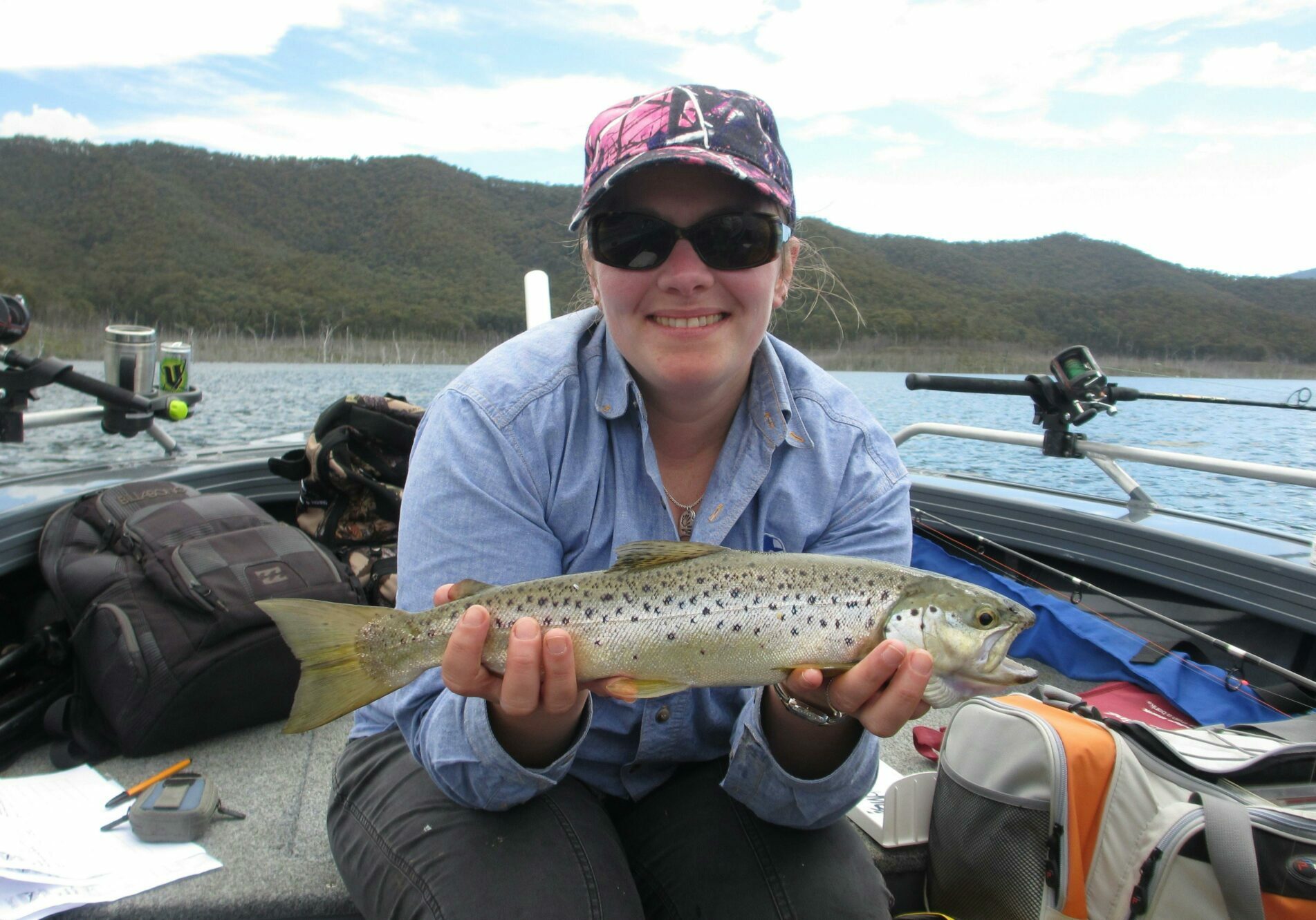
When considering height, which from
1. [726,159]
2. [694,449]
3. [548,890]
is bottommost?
[548,890]

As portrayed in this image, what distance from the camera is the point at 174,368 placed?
18.6 ft

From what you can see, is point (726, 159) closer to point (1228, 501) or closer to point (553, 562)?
point (553, 562)

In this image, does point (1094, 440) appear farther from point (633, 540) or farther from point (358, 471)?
point (358, 471)

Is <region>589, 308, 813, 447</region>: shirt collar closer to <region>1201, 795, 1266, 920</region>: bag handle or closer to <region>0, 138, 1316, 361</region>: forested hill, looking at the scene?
<region>1201, 795, 1266, 920</region>: bag handle

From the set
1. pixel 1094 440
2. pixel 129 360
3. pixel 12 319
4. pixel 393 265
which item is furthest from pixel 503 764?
pixel 393 265

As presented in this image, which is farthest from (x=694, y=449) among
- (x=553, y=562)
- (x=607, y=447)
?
(x=553, y=562)

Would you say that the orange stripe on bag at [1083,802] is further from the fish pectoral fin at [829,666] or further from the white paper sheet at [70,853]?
the white paper sheet at [70,853]

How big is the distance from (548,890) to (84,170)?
48567 mm

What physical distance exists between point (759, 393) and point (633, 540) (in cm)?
64

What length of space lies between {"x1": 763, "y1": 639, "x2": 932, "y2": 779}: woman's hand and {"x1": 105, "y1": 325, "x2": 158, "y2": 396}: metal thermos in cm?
510

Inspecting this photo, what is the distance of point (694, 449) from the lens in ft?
8.54

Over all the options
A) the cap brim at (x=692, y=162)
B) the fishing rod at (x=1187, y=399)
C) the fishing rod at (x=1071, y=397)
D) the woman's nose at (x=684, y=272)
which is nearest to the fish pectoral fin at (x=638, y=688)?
the woman's nose at (x=684, y=272)

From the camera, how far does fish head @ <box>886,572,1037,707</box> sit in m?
1.98

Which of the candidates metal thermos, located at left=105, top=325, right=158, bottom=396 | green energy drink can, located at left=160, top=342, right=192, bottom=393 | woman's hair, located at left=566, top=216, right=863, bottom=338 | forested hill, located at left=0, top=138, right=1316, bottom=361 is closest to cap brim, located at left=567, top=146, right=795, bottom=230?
woman's hair, located at left=566, top=216, right=863, bottom=338
